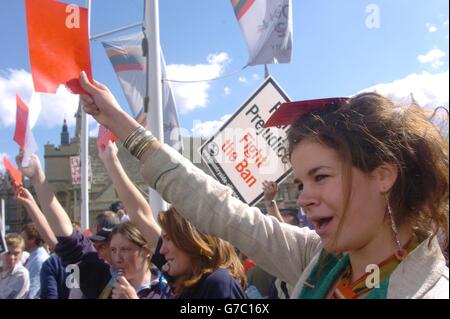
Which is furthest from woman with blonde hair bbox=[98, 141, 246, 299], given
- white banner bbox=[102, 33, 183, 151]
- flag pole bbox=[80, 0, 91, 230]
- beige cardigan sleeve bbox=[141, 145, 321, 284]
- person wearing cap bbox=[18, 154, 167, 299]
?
flag pole bbox=[80, 0, 91, 230]

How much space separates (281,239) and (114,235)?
192 centimetres

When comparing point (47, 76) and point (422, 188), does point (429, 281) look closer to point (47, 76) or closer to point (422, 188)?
point (422, 188)

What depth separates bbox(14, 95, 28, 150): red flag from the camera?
3086mm

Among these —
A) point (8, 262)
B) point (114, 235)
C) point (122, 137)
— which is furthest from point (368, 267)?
point (8, 262)

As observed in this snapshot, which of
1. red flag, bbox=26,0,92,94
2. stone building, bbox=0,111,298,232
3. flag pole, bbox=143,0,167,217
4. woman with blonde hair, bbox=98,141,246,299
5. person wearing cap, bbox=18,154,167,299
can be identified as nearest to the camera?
red flag, bbox=26,0,92,94

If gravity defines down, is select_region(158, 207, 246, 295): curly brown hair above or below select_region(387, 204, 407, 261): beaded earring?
below

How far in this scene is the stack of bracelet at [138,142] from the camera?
1490 millimetres

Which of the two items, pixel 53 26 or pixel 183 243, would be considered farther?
pixel 183 243

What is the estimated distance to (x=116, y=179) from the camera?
239cm

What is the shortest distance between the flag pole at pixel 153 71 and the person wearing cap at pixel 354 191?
3.21 m

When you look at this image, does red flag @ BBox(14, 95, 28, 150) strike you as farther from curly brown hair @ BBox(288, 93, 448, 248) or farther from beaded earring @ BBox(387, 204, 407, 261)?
beaded earring @ BBox(387, 204, 407, 261)

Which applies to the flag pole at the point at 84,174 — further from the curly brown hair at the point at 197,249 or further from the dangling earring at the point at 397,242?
the dangling earring at the point at 397,242

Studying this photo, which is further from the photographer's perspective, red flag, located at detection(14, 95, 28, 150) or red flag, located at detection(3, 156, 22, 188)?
red flag, located at detection(3, 156, 22, 188)

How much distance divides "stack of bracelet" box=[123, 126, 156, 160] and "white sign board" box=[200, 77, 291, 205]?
202 centimetres
